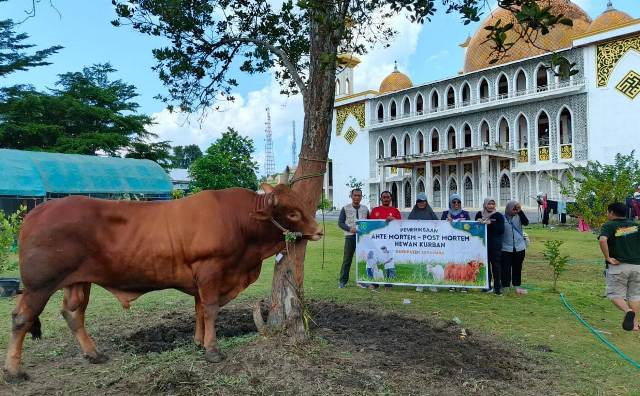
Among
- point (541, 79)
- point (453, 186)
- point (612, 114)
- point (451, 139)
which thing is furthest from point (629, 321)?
point (451, 139)

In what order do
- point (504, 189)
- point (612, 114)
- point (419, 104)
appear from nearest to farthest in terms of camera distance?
point (612, 114)
point (504, 189)
point (419, 104)

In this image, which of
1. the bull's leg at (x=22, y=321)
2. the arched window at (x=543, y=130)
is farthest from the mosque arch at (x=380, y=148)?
the bull's leg at (x=22, y=321)

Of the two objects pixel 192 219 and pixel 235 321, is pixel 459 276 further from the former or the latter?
pixel 192 219

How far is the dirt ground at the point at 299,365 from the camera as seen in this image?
156 inches

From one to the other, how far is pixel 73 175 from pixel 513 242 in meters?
15.8

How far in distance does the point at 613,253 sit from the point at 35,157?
17.7m

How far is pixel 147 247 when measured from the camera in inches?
176

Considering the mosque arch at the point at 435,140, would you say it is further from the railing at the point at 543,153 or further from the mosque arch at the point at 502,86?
the railing at the point at 543,153

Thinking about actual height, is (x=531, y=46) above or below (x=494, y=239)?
above

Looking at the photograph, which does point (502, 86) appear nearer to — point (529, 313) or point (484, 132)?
point (484, 132)

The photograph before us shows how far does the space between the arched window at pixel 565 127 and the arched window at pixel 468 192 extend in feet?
22.0

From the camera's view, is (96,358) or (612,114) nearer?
(96,358)

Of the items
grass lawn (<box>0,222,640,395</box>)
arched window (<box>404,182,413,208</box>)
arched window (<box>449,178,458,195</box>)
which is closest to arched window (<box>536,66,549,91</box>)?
arched window (<box>449,178,458,195</box>)

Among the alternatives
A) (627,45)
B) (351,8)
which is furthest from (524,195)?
(351,8)
